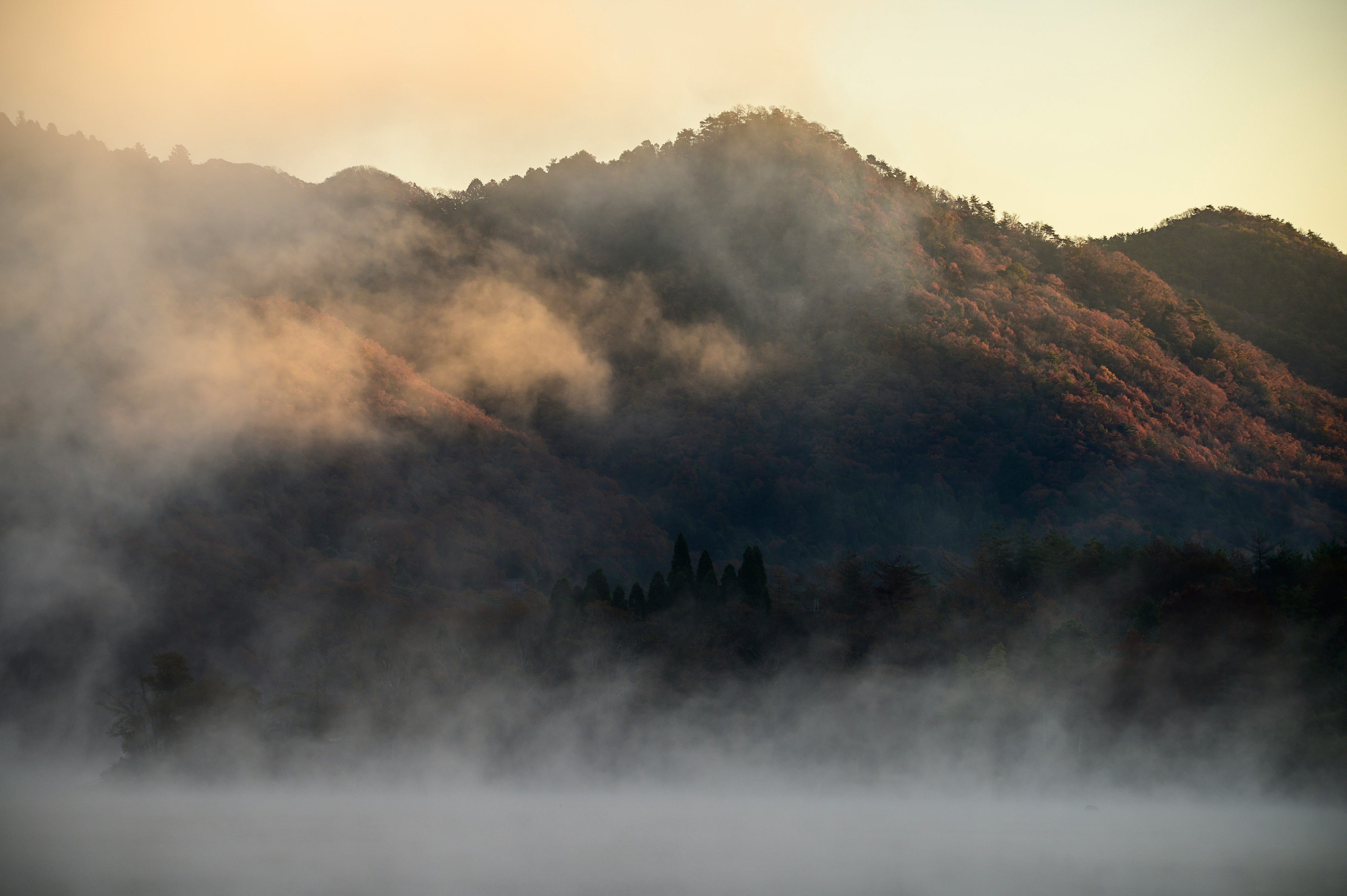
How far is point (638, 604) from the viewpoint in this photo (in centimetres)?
7150

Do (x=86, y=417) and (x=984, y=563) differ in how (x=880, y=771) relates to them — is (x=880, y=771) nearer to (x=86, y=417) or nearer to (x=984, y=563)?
(x=984, y=563)

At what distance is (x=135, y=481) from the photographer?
374 ft

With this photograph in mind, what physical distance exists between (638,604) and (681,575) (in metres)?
3.44

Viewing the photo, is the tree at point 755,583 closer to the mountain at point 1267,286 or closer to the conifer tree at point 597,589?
the conifer tree at point 597,589

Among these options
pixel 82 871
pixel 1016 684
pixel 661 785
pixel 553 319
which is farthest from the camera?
pixel 553 319

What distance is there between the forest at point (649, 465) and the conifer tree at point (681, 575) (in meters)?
0.99

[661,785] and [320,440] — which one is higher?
[320,440]

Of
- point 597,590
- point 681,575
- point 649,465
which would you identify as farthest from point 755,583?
point 649,465

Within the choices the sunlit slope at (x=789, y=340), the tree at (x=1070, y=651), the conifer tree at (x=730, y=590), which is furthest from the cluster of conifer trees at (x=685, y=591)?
the sunlit slope at (x=789, y=340)

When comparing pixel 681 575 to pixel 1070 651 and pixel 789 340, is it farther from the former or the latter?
pixel 789 340

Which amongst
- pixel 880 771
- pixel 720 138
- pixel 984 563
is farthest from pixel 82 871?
pixel 720 138

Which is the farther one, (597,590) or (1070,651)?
(597,590)

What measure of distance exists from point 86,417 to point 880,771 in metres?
102

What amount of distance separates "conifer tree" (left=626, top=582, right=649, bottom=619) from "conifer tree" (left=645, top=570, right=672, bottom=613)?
0.18 metres
